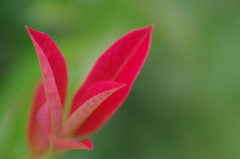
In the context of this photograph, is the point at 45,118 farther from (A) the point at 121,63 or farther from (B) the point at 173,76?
(B) the point at 173,76

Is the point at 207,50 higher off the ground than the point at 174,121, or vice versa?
the point at 207,50

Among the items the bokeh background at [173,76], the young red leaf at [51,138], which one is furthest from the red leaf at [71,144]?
the bokeh background at [173,76]

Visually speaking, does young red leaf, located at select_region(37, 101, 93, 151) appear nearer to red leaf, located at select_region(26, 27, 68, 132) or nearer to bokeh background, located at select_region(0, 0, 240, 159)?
red leaf, located at select_region(26, 27, 68, 132)

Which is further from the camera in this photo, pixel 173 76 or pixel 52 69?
pixel 173 76

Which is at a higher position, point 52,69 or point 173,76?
point 173,76

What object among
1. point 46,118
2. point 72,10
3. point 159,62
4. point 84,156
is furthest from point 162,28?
point 46,118

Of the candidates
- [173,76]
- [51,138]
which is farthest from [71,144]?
[173,76]

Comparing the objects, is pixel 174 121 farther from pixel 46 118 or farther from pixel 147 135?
pixel 46 118
